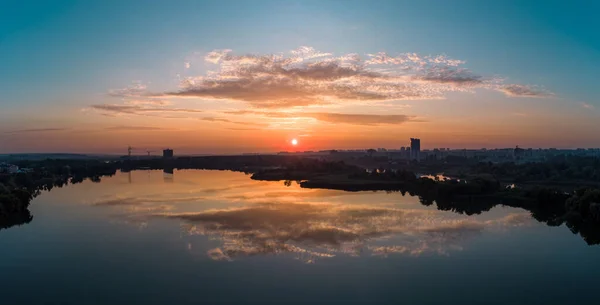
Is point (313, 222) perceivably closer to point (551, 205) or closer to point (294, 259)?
point (294, 259)

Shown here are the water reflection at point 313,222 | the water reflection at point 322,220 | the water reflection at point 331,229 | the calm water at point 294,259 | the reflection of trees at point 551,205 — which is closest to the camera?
the calm water at point 294,259

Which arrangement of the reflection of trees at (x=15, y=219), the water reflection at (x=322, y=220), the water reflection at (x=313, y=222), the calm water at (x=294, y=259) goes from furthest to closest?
1. the reflection of trees at (x=15, y=219)
2. the water reflection at (x=322, y=220)
3. the water reflection at (x=313, y=222)
4. the calm water at (x=294, y=259)

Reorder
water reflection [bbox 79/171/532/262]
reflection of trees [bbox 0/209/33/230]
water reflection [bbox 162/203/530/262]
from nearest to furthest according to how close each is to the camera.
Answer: water reflection [bbox 162/203/530/262], water reflection [bbox 79/171/532/262], reflection of trees [bbox 0/209/33/230]

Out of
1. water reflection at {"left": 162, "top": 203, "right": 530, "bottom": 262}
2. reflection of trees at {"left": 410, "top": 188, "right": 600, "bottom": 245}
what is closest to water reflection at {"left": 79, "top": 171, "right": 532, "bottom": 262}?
water reflection at {"left": 162, "top": 203, "right": 530, "bottom": 262}

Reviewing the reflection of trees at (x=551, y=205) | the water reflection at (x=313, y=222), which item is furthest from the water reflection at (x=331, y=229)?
the reflection of trees at (x=551, y=205)

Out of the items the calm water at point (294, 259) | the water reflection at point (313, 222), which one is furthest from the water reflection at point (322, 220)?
the calm water at point (294, 259)

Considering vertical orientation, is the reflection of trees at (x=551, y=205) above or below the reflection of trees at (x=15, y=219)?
above

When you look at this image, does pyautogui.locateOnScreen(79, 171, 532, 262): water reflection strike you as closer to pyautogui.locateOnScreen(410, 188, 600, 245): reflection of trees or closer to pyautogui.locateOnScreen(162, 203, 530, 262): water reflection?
pyautogui.locateOnScreen(162, 203, 530, 262): water reflection

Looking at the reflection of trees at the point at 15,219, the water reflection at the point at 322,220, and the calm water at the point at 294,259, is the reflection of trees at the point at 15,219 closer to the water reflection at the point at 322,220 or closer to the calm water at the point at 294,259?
the water reflection at the point at 322,220

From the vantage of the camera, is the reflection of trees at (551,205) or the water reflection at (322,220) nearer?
the water reflection at (322,220)
